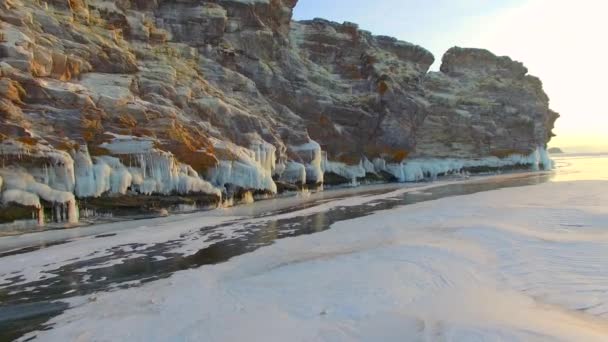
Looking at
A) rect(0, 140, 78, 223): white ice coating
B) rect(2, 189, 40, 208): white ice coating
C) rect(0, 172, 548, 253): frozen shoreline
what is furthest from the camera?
rect(0, 140, 78, 223): white ice coating

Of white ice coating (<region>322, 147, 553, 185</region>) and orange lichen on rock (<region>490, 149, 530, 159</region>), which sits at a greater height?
orange lichen on rock (<region>490, 149, 530, 159</region>)

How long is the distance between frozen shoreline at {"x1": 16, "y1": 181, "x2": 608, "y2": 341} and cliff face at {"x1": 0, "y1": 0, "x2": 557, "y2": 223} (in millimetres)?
14169

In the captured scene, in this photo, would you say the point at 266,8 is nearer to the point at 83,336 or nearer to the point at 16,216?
the point at 16,216

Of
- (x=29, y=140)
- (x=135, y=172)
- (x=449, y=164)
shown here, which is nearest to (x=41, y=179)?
(x=29, y=140)

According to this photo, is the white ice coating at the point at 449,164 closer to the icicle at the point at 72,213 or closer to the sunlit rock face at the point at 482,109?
the sunlit rock face at the point at 482,109

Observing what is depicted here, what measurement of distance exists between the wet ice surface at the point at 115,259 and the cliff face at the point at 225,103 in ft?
20.2

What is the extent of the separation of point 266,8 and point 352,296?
161 ft

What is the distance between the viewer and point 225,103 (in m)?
35.7

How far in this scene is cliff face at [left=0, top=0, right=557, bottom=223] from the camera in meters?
22.9

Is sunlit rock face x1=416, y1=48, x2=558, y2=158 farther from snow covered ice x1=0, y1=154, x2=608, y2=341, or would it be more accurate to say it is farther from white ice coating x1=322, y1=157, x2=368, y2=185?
snow covered ice x1=0, y1=154, x2=608, y2=341

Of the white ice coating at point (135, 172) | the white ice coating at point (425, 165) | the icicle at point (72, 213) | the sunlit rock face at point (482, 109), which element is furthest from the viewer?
the sunlit rock face at point (482, 109)

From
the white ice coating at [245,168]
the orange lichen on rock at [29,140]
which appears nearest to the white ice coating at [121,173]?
the white ice coating at [245,168]

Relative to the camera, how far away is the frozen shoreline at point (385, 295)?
691 cm

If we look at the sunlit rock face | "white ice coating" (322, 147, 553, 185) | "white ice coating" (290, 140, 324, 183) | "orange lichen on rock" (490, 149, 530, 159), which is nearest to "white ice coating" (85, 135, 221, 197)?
"white ice coating" (290, 140, 324, 183)
